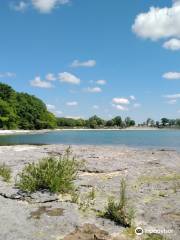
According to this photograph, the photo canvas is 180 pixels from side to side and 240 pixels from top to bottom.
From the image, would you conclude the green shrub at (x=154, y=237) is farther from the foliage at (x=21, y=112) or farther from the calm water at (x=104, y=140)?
the foliage at (x=21, y=112)

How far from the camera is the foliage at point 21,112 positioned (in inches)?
5359

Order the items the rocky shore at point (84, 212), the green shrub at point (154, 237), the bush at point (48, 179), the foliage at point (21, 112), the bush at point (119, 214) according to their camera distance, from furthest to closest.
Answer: the foliage at point (21, 112)
the bush at point (48, 179)
the bush at point (119, 214)
the rocky shore at point (84, 212)
the green shrub at point (154, 237)

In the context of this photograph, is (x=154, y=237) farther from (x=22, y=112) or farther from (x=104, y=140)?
(x=22, y=112)

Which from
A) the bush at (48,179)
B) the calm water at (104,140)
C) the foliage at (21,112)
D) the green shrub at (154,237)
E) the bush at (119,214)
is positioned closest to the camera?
the green shrub at (154,237)

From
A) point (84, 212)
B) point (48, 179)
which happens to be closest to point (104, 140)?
point (48, 179)

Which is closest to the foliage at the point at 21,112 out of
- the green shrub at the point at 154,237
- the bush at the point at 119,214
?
the bush at the point at 119,214

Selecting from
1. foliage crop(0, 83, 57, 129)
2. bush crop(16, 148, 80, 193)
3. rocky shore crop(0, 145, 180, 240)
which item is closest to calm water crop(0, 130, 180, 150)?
foliage crop(0, 83, 57, 129)

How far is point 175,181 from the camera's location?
618 inches

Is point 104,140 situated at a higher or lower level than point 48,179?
lower

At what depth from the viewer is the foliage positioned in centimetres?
13612

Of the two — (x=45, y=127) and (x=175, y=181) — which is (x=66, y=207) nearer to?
(x=175, y=181)

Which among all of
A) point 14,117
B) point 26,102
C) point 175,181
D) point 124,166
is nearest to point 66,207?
point 175,181

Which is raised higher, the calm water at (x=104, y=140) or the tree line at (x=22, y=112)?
the tree line at (x=22, y=112)

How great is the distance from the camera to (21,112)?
512ft
